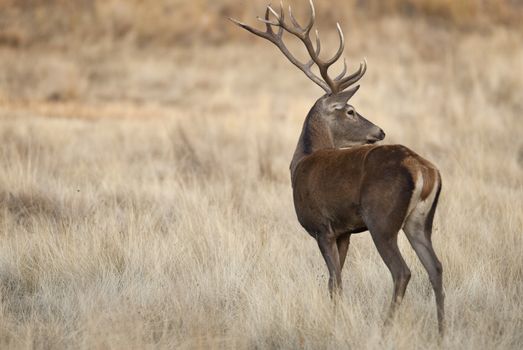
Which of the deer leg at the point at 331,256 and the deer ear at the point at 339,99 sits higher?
the deer ear at the point at 339,99

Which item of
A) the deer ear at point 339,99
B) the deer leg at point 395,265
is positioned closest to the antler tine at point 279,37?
the deer ear at point 339,99

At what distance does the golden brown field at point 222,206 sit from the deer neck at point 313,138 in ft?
2.60

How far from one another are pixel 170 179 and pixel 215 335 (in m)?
4.66

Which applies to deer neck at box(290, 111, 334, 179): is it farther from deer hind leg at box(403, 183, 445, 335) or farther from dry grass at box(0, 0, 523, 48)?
dry grass at box(0, 0, 523, 48)

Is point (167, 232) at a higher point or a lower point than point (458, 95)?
lower

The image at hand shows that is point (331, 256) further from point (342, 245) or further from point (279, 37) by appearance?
point (279, 37)

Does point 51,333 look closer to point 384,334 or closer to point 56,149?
point 384,334

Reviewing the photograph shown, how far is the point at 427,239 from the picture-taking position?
5059 millimetres

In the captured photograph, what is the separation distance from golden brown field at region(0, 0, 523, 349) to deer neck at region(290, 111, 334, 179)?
79 centimetres

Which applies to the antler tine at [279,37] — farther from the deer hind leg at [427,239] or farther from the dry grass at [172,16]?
the dry grass at [172,16]

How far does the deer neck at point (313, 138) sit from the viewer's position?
20.3 feet

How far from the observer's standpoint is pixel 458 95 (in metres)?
15.8

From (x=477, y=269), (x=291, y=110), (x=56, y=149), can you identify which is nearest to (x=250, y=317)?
(x=477, y=269)

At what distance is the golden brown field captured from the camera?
4941 millimetres
